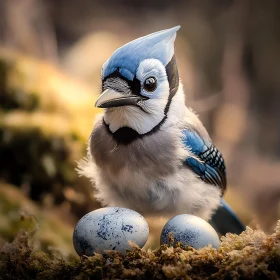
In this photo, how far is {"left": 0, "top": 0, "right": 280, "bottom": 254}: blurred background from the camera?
3.02 m

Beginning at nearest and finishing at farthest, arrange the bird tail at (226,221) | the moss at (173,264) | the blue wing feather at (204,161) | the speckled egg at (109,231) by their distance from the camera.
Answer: the moss at (173,264), the speckled egg at (109,231), the blue wing feather at (204,161), the bird tail at (226,221)

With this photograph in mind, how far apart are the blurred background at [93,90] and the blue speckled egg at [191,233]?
0.92 meters

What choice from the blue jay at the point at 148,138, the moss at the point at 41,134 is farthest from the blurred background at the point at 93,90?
the blue jay at the point at 148,138

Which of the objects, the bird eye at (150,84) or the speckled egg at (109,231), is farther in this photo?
the bird eye at (150,84)

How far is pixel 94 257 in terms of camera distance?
1475 millimetres

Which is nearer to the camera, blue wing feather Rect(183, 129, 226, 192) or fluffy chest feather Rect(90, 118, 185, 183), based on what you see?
fluffy chest feather Rect(90, 118, 185, 183)

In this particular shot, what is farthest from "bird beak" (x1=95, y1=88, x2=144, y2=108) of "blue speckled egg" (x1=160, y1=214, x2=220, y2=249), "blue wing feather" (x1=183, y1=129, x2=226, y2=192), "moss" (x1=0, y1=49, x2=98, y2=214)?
"moss" (x1=0, y1=49, x2=98, y2=214)

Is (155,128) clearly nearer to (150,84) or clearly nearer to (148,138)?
(148,138)

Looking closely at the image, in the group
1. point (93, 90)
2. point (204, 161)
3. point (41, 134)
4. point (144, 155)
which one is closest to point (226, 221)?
point (204, 161)

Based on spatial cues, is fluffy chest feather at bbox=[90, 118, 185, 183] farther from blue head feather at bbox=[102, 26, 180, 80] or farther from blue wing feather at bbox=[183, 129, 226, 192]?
blue head feather at bbox=[102, 26, 180, 80]

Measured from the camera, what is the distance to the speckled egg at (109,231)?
153 centimetres

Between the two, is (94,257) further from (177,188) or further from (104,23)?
(104,23)

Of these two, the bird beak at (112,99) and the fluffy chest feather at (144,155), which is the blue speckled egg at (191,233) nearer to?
the fluffy chest feather at (144,155)

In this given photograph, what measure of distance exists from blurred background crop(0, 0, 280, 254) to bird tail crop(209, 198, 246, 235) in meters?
0.44
